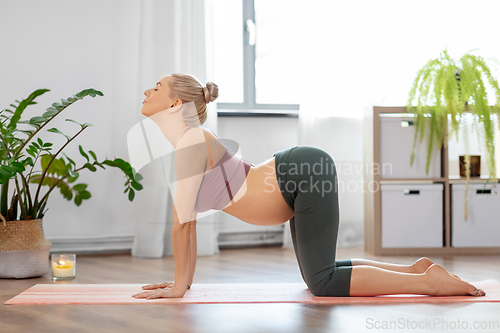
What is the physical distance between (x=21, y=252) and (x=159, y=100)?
Result: 1.00 m

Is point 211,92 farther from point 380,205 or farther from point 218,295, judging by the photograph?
point 380,205

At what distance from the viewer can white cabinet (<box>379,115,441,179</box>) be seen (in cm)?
257

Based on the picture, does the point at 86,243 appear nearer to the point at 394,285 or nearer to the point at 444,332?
the point at 394,285

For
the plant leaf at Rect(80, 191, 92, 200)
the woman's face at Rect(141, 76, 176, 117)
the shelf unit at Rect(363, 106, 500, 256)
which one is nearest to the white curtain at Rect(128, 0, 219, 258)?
the plant leaf at Rect(80, 191, 92, 200)

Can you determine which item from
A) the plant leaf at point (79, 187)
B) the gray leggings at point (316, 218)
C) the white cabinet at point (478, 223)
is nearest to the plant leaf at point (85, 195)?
the plant leaf at point (79, 187)

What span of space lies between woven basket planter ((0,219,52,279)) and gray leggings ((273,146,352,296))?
118 cm

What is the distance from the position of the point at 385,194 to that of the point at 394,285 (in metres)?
1.14

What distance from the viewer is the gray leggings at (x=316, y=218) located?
1.47m

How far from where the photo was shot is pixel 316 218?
148cm

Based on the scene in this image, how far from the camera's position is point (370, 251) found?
2.66m

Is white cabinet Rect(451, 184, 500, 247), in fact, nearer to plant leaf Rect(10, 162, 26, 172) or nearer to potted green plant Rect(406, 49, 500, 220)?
potted green plant Rect(406, 49, 500, 220)

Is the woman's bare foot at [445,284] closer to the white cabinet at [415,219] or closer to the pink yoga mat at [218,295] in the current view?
the pink yoga mat at [218,295]

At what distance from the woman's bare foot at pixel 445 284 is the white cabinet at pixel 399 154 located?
1125 millimetres


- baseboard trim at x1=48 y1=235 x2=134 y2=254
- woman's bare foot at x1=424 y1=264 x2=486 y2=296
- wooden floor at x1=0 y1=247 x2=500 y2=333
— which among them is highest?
woman's bare foot at x1=424 y1=264 x2=486 y2=296
